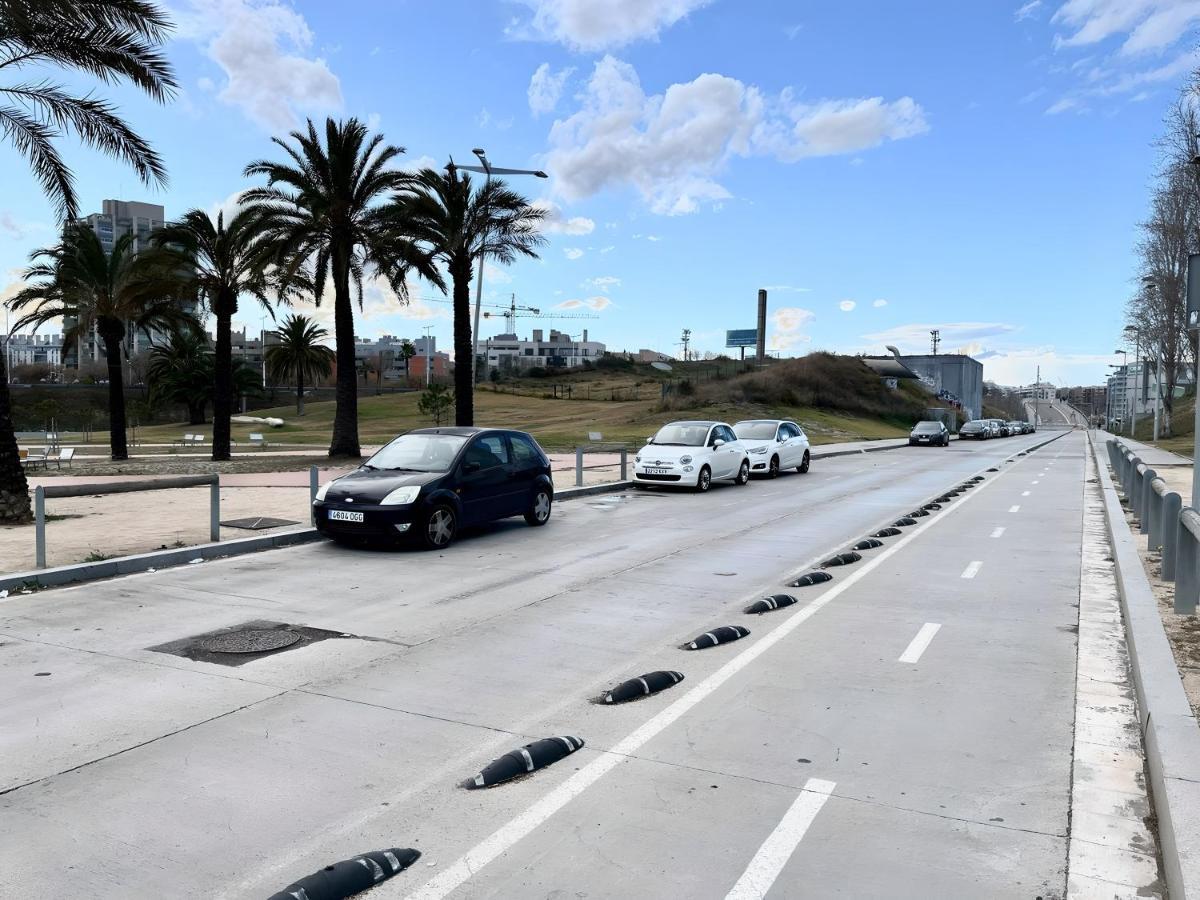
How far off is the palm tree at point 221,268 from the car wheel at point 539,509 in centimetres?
1725

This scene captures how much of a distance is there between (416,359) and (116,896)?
7738 inches

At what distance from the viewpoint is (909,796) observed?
4.37 metres

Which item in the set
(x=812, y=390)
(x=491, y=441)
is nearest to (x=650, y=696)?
(x=491, y=441)

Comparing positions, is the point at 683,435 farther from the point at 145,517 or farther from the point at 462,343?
the point at 145,517

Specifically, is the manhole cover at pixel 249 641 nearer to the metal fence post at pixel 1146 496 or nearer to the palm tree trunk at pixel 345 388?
the metal fence post at pixel 1146 496

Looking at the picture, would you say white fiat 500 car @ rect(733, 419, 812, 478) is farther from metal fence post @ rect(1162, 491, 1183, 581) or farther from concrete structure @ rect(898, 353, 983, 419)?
concrete structure @ rect(898, 353, 983, 419)

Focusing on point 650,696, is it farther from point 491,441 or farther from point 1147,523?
point 1147,523

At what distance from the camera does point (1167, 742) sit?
15.3ft

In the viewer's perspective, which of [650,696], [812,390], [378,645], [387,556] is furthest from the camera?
[812,390]

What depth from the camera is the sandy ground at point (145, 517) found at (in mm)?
10734

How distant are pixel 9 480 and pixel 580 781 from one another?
11.9m

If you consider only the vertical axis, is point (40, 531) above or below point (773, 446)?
below

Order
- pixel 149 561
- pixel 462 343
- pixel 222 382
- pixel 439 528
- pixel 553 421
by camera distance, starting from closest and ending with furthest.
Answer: pixel 149 561 < pixel 439 528 < pixel 462 343 < pixel 222 382 < pixel 553 421

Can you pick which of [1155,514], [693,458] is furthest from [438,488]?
[693,458]
